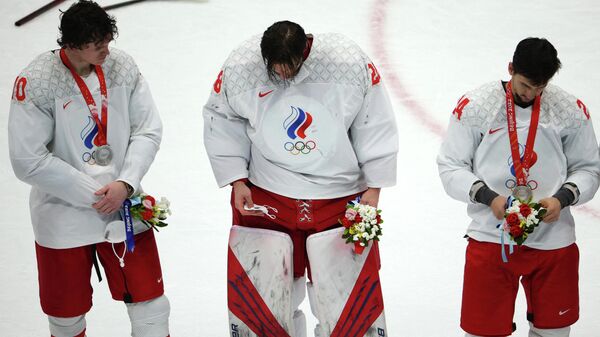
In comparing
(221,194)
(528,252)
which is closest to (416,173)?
(221,194)

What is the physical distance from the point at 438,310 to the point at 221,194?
1560 millimetres

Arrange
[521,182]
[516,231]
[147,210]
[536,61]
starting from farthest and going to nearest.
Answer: [147,210] → [521,182] → [516,231] → [536,61]

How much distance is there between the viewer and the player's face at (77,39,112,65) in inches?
148

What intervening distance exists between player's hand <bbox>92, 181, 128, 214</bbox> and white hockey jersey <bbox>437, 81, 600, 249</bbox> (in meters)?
1.19

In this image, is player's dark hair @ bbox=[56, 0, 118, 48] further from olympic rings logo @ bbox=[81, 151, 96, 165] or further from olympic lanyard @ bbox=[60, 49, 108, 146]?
olympic rings logo @ bbox=[81, 151, 96, 165]

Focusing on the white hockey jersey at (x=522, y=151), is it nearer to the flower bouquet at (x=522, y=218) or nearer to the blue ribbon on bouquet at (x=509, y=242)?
the blue ribbon on bouquet at (x=509, y=242)

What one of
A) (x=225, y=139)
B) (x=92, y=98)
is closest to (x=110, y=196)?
(x=92, y=98)

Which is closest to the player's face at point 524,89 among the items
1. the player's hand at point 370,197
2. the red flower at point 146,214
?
the player's hand at point 370,197

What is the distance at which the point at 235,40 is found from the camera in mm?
7578

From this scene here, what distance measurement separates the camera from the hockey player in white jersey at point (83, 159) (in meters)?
3.82

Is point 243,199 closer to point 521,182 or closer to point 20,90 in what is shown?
point 20,90

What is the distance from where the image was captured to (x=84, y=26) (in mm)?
3717

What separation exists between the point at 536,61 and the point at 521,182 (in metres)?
0.46

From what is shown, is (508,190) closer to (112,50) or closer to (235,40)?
(112,50)
